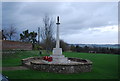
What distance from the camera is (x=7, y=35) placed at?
40812 mm

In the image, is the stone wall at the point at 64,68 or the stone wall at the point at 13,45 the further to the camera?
the stone wall at the point at 13,45

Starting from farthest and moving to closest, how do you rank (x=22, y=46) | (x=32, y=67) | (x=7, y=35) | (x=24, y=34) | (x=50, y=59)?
(x=24, y=34), (x=7, y=35), (x=22, y=46), (x=50, y=59), (x=32, y=67)

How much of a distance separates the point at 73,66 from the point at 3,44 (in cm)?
1927

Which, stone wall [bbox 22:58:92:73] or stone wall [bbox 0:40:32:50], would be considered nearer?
stone wall [bbox 22:58:92:73]

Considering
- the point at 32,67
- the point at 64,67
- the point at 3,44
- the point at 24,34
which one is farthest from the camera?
the point at 24,34

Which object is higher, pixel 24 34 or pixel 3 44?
pixel 24 34

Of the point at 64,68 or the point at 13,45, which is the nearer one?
the point at 64,68

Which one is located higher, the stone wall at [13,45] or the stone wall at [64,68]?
the stone wall at [13,45]

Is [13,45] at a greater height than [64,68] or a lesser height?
greater

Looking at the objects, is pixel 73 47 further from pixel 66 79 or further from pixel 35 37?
pixel 66 79

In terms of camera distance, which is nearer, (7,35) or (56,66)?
(56,66)

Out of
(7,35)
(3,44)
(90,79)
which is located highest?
(7,35)

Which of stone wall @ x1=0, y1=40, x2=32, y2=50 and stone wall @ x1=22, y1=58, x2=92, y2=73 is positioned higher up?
stone wall @ x1=0, y1=40, x2=32, y2=50

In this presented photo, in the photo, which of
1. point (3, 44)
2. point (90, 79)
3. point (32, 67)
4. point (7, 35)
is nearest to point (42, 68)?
point (32, 67)
